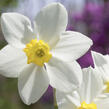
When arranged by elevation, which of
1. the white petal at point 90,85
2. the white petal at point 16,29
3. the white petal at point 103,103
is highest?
the white petal at point 16,29

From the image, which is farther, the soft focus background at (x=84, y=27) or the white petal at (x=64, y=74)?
the soft focus background at (x=84, y=27)

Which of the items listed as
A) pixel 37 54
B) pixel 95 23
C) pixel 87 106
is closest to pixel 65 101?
pixel 87 106

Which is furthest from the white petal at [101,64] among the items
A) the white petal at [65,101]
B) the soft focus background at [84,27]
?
the soft focus background at [84,27]

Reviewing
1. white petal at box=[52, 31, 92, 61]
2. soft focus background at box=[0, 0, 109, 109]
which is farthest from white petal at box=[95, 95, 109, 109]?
soft focus background at box=[0, 0, 109, 109]

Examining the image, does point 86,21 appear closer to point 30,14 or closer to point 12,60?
point 30,14

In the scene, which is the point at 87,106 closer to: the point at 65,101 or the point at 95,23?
the point at 65,101

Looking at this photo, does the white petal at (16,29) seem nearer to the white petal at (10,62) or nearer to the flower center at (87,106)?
the white petal at (10,62)

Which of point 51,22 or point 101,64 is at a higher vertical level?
point 51,22
